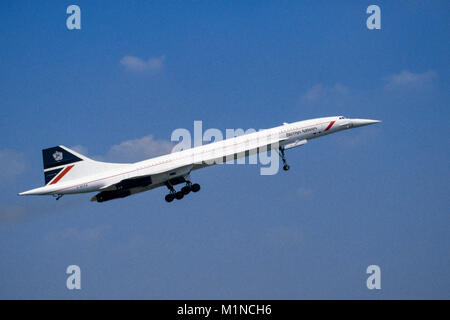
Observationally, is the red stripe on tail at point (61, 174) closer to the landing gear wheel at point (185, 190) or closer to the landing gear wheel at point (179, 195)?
the landing gear wheel at point (179, 195)

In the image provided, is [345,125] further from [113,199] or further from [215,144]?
[113,199]

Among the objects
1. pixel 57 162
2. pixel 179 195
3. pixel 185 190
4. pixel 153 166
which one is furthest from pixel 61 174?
pixel 185 190

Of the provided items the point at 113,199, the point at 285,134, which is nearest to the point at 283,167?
the point at 285,134

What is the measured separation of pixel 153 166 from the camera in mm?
36000

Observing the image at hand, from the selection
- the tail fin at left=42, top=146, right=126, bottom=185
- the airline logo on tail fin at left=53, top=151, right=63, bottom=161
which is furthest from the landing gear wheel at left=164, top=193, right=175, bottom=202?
the airline logo on tail fin at left=53, top=151, right=63, bottom=161

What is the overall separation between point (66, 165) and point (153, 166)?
4784 mm

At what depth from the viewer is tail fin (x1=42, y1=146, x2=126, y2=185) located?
3412 centimetres

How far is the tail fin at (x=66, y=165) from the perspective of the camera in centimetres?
3412

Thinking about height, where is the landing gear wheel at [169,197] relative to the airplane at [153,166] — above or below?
below

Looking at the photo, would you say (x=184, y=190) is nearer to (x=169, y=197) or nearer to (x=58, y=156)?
(x=169, y=197)

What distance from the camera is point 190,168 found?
36.9m

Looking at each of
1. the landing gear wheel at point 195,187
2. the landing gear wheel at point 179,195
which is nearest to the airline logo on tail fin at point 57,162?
the landing gear wheel at point 179,195

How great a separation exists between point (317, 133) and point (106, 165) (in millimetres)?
13452

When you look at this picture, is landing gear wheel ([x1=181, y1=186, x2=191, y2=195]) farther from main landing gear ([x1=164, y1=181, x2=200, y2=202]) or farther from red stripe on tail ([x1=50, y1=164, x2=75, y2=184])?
red stripe on tail ([x1=50, y1=164, x2=75, y2=184])
